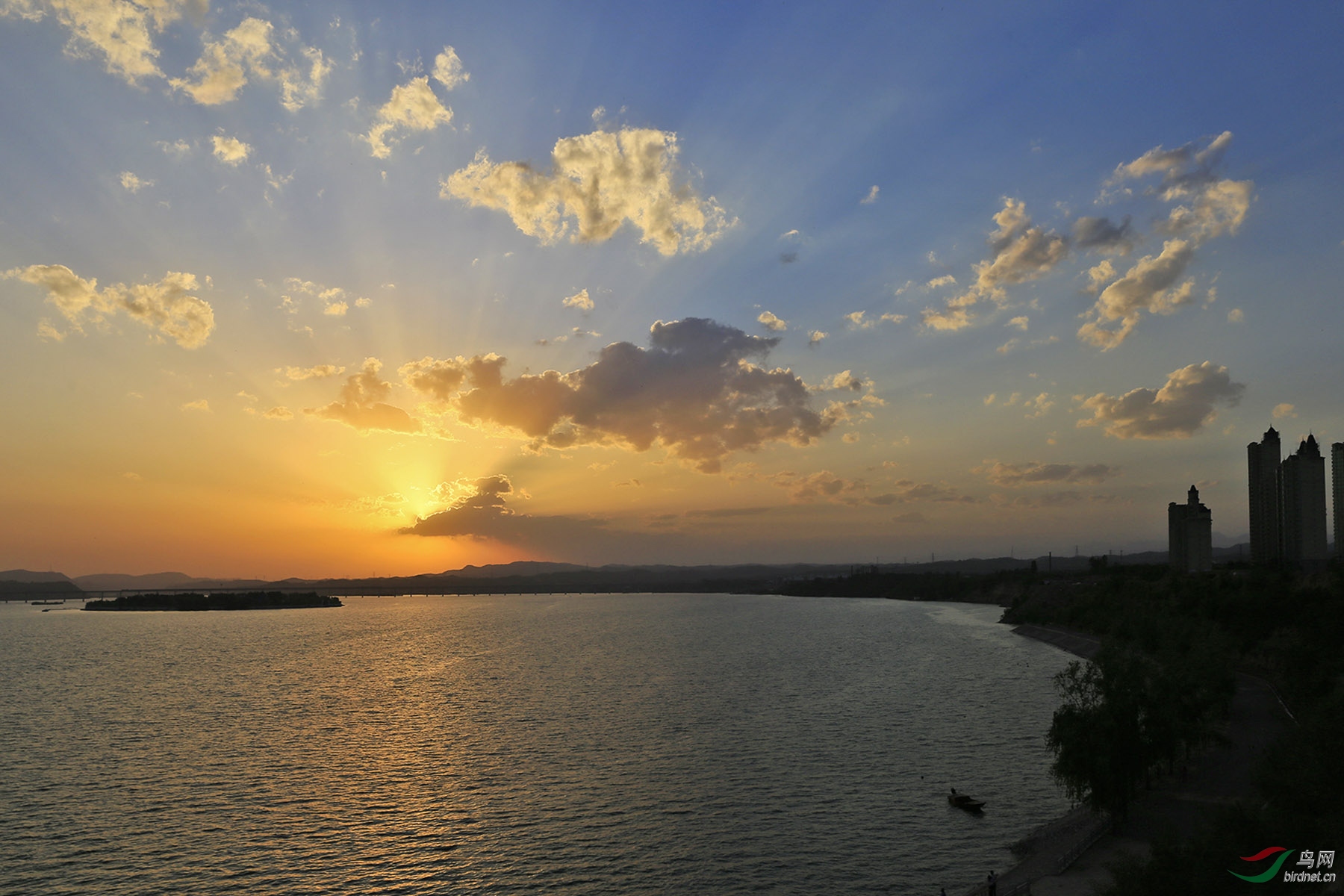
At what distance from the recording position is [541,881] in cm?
4688

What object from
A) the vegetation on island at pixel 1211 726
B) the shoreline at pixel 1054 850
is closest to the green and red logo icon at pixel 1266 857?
the vegetation on island at pixel 1211 726

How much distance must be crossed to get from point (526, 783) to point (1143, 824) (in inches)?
1876

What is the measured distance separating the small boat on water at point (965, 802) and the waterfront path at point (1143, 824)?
4881 mm

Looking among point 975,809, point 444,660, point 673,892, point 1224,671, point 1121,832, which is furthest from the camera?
point 444,660

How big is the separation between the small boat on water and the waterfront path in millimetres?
4881

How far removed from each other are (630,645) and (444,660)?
45410 mm

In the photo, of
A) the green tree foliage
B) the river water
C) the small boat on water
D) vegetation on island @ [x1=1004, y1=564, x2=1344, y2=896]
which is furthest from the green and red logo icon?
the small boat on water

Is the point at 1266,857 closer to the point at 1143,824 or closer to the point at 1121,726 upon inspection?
the point at 1121,726

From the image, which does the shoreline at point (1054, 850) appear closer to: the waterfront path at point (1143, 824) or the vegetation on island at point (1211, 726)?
the waterfront path at point (1143, 824)

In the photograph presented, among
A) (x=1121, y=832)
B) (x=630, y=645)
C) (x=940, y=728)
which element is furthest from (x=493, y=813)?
(x=630, y=645)

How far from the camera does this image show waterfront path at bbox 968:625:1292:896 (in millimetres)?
42625

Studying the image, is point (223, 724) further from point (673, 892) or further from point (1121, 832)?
point (1121, 832)

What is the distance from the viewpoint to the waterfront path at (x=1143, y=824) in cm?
4262

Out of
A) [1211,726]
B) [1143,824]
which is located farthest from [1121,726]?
[1211,726]
